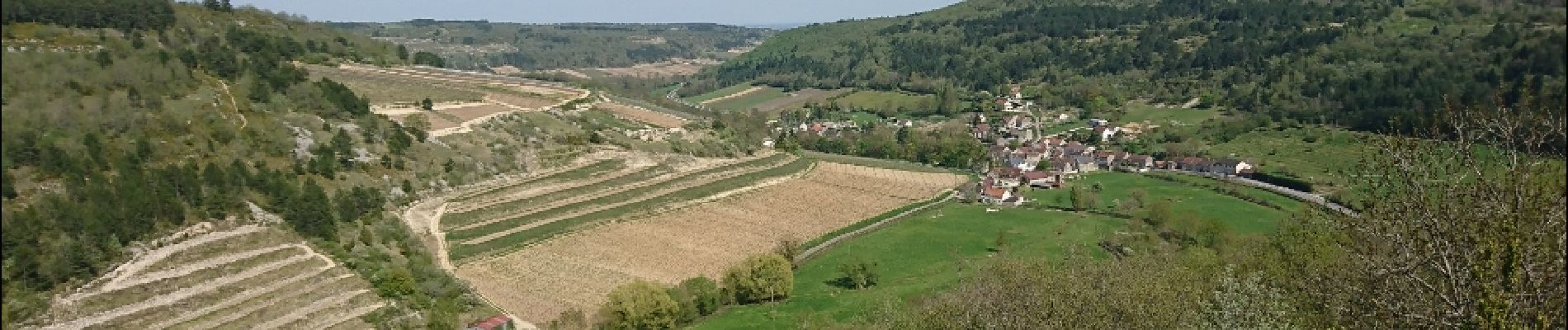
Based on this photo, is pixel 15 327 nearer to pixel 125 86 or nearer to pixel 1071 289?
pixel 125 86

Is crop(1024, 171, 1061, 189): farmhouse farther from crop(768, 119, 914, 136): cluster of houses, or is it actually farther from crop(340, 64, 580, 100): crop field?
crop(340, 64, 580, 100): crop field

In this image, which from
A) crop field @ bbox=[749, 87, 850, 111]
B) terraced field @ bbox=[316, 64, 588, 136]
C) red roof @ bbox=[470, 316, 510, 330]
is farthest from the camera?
crop field @ bbox=[749, 87, 850, 111]

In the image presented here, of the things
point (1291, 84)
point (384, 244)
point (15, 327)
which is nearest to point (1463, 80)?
point (1291, 84)

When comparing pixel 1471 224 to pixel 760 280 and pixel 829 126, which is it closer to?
pixel 760 280

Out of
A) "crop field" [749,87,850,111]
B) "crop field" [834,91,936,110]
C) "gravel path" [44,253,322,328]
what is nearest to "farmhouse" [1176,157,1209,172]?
"crop field" [834,91,936,110]

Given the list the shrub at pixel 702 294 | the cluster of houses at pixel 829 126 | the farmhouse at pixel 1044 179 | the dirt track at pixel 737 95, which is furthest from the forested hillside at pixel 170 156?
the dirt track at pixel 737 95

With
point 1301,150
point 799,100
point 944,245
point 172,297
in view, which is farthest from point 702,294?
point 799,100
